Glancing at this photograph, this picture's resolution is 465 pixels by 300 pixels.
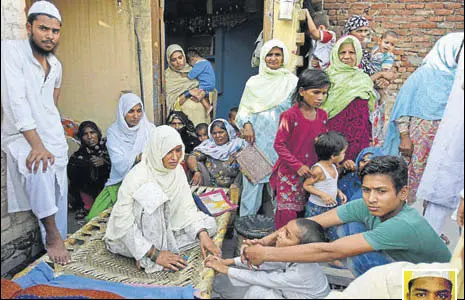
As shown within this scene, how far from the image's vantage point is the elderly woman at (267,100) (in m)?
3.65

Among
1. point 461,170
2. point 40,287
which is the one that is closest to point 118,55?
point 40,287

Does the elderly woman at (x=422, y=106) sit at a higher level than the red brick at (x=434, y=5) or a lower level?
→ lower

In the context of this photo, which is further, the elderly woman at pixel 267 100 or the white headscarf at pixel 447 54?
the elderly woman at pixel 267 100

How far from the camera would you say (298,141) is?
3047mm

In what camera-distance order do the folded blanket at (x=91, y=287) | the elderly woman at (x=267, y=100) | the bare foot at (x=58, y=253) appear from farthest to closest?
the elderly woman at (x=267, y=100), the bare foot at (x=58, y=253), the folded blanket at (x=91, y=287)

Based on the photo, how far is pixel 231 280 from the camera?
2246 mm

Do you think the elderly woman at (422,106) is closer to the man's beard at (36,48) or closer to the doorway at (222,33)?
the man's beard at (36,48)

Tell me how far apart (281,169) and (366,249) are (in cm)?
121

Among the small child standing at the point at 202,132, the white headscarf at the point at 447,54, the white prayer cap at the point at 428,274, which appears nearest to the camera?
the white prayer cap at the point at 428,274

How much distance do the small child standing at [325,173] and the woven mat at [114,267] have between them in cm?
79

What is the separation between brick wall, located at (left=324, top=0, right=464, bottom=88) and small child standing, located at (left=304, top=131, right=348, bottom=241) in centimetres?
290

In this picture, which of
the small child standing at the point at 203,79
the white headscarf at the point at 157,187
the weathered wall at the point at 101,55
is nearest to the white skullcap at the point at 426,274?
the white headscarf at the point at 157,187

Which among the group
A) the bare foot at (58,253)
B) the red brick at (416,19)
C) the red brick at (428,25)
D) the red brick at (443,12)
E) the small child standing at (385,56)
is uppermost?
the red brick at (443,12)

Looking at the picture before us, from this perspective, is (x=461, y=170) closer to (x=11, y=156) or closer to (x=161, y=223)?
(x=161, y=223)
